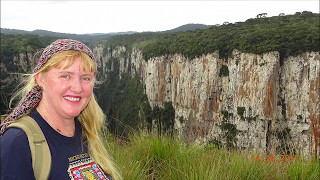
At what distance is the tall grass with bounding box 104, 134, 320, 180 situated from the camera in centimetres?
374

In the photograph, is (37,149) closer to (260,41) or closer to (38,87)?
(38,87)

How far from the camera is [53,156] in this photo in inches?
80.9

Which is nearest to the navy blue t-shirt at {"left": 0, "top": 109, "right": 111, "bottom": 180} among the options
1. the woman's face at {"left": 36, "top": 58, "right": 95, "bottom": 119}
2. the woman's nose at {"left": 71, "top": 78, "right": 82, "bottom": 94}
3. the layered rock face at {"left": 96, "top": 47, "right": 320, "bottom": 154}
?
the woman's face at {"left": 36, "top": 58, "right": 95, "bottom": 119}

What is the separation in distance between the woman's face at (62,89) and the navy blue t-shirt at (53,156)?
137 millimetres

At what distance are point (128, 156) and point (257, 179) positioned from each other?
2.06m

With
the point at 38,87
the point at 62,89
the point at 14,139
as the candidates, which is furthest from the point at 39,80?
the point at 14,139

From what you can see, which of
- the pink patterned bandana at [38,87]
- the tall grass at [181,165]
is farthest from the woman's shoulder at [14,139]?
the tall grass at [181,165]

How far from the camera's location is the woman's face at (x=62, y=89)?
218 cm

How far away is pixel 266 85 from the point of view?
42906 millimetres

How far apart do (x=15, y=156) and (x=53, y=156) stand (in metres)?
0.36

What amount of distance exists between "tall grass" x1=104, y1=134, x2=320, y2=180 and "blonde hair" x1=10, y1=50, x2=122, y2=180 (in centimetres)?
116

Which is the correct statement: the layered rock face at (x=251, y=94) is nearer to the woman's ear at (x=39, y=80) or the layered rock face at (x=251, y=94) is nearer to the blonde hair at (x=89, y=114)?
the blonde hair at (x=89, y=114)

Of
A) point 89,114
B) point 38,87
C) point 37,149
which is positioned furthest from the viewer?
point 89,114

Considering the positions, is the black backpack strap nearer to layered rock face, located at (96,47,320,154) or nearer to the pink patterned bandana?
the pink patterned bandana
